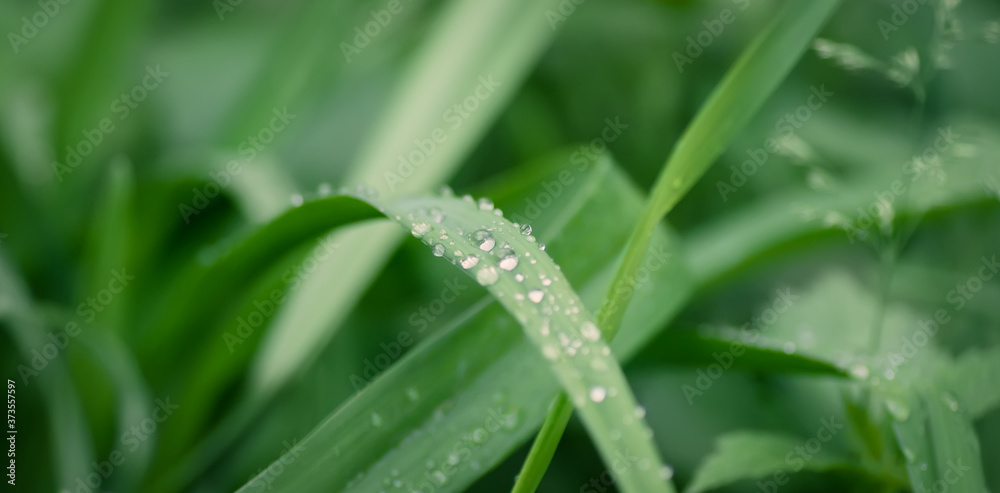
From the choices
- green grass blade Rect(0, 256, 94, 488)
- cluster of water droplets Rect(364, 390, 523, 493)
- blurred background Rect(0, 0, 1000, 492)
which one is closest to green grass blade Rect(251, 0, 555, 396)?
blurred background Rect(0, 0, 1000, 492)

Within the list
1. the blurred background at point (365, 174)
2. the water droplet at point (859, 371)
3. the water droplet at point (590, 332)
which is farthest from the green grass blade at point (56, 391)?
the water droplet at point (859, 371)

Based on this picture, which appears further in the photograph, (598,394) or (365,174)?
(365,174)

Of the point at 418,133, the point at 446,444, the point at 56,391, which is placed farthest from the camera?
the point at 418,133

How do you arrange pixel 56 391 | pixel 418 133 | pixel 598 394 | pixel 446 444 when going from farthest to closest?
pixel 418 133
pixel 56 391
pixel 446 444
pixel 598 394

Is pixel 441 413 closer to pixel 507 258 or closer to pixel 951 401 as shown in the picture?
pixel 507 258

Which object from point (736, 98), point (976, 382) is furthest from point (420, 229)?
point (976, 382)

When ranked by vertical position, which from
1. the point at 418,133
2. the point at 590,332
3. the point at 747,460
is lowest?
the point at 747,460

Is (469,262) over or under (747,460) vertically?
over

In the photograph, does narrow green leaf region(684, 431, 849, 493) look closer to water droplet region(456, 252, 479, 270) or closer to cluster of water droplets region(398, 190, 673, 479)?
cluster of water droplets region(398, 190, 673, 479)
